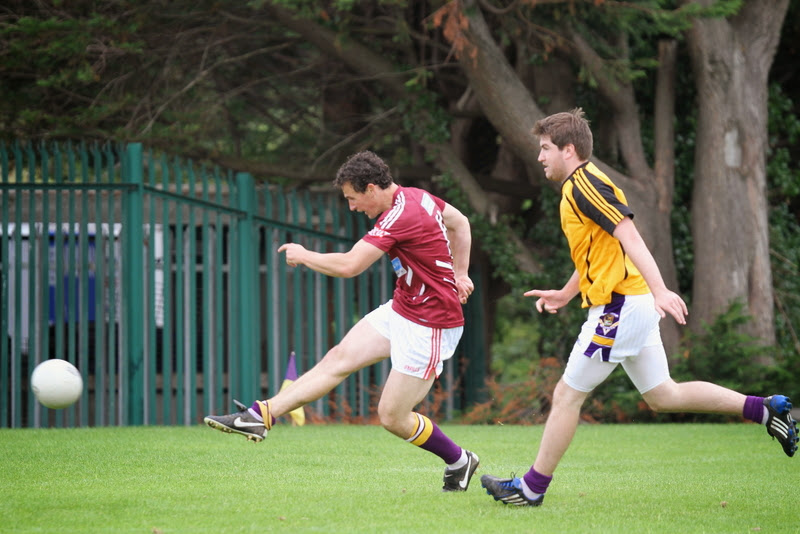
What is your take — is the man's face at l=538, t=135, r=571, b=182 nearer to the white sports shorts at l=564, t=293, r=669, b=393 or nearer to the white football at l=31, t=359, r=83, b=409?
the white sports shorts at l=564, t=293, r=669, b=393

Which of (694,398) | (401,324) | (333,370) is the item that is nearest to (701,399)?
(694,398)

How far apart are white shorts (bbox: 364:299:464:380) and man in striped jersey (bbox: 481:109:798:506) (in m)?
0.77

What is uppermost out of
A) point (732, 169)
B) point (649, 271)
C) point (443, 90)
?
point (443, 90)

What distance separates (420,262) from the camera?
5.74 metres

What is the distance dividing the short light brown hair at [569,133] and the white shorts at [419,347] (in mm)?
1129

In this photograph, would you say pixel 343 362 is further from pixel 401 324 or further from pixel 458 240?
pixel 458 240

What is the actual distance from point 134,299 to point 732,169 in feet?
23.5

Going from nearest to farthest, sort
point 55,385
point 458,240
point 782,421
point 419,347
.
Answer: point 782,421
point 419,347
point 458,240
point 55,385

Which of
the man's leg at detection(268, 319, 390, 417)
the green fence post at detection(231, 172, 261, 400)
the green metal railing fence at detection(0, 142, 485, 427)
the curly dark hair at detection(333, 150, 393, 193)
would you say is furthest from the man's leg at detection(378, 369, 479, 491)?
the green fence post at detection(231, 172, 261, 400)

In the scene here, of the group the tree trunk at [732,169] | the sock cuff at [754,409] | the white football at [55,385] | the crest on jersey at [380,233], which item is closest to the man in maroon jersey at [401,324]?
the crest on jersey at [380,233]

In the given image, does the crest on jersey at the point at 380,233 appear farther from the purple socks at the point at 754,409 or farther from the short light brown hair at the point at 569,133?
the purple socks at the point at 754,409

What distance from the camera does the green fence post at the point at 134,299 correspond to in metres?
10.5

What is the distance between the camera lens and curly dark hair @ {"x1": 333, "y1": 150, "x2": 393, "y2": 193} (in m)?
5.74

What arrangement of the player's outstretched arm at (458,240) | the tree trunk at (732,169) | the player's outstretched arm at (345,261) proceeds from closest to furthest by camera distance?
the player's outstretched arm at (345,261) → the player's outstretched arm at (458,240) → the tree trunk at (732,169)
